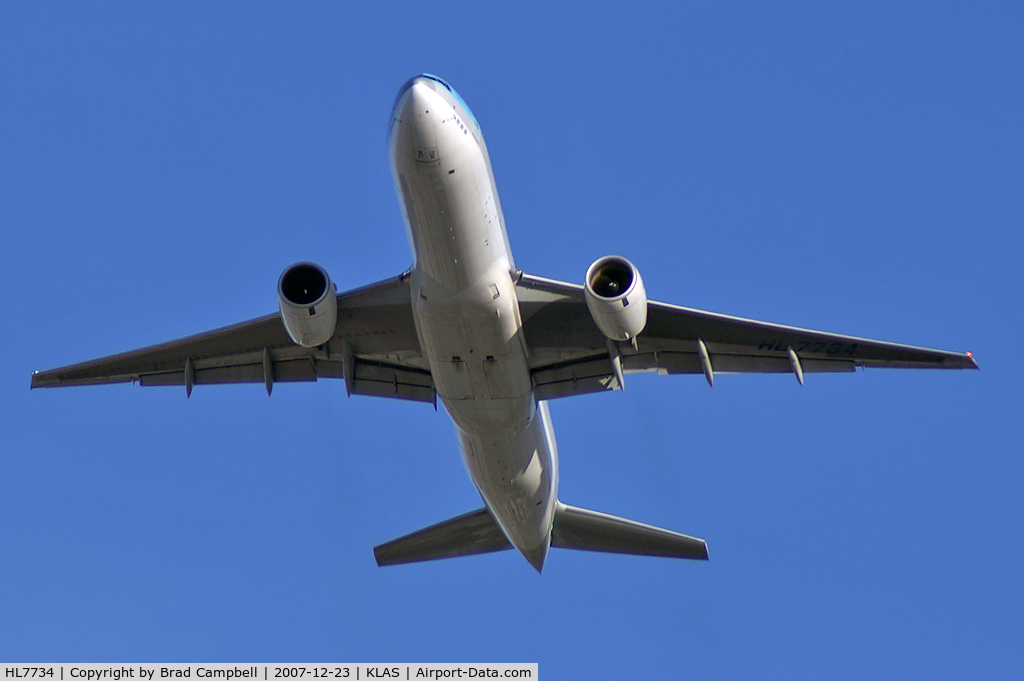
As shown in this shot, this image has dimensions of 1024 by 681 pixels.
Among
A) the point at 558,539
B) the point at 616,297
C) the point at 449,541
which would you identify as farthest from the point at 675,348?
the point at 449,541

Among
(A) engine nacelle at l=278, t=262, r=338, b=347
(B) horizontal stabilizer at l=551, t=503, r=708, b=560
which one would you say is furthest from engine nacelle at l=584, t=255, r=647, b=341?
(B) horizontal stabilizer at l=551, t=503, r=708, b=560

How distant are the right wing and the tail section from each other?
337 cm

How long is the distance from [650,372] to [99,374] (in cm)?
1084

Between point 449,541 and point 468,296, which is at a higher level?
point 468,296

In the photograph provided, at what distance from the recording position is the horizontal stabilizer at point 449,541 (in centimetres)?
2531

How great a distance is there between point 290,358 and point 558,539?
705 cm

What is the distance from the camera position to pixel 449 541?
1010 inches

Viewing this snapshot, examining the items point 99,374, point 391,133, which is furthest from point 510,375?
point 99,374

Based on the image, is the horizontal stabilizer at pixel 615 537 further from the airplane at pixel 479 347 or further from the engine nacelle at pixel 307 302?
the engine nacelle at pixel 307 302

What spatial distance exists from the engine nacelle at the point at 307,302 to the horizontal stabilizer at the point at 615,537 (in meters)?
7.54

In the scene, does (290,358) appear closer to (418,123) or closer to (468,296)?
(468,296)

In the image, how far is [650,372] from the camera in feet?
75.3

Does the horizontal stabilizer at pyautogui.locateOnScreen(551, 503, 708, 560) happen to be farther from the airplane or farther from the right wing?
the right wing

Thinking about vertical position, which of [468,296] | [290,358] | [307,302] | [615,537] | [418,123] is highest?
[418,123]
